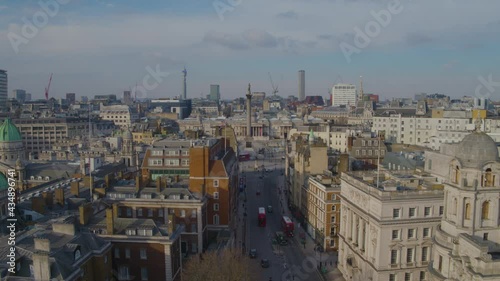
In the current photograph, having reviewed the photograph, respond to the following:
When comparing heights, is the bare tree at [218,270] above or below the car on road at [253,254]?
above

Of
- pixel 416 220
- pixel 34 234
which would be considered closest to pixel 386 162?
pixel 416 220

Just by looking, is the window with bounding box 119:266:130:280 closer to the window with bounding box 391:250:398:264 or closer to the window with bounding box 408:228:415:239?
the window with bounding box 391:250:398:264

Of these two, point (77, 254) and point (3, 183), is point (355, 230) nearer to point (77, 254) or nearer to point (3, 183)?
point (77, 254)

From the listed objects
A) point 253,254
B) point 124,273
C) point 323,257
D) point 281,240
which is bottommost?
point 323,257

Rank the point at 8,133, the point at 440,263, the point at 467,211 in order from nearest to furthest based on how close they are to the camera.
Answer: the point at 467,211 → the point at 440,263 → the point at 8,133

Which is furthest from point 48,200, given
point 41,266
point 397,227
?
point 397,227

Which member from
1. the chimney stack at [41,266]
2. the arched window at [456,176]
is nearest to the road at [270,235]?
the arched window at [456,176]

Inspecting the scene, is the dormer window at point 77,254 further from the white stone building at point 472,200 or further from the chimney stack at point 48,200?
the white stone building at point 472,200
